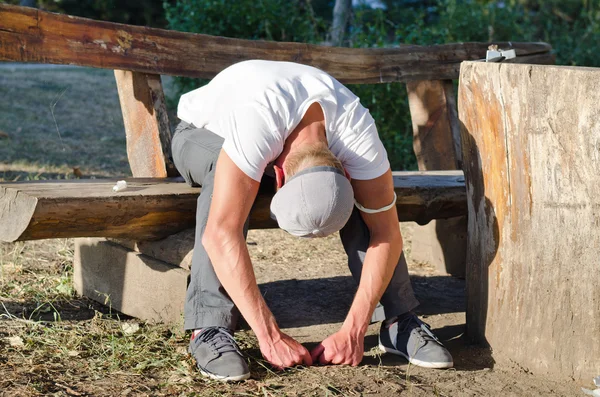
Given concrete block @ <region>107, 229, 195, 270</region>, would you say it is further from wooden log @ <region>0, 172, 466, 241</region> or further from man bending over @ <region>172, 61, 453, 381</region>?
man bending over @ <region>172, 61, 453, 381</region>

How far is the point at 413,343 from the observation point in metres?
3.10

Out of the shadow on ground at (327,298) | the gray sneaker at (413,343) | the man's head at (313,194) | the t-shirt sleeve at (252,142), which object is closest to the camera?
the man's head at (313,194)

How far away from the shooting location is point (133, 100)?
3736 millimetres

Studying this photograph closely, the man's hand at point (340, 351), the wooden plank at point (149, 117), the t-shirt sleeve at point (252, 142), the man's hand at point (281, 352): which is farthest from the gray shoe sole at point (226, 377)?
the wooden plank at point (149, 117)

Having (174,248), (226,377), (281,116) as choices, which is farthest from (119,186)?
(226,377)

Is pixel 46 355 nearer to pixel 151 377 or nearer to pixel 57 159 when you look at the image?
pixel 151 377

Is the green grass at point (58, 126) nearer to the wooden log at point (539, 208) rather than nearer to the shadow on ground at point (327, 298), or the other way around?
the shadow on ground at point (327, 298)

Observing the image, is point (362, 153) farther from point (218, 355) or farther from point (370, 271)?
point (218, 355)

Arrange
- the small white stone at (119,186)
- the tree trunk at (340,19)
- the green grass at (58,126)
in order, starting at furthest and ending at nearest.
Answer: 1. the tree trunk at (340,19)
2. the green grass at (58,126)
3. the small white stone at (119,186)

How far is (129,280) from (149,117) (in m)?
0.77

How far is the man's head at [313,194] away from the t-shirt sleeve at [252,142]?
0.08 meters

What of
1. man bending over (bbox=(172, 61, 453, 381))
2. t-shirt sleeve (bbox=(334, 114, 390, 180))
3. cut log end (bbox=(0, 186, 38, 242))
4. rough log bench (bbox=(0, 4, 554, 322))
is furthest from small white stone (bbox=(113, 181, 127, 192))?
t-shirt sleeve (bbox=(334, 114, 390, 180))

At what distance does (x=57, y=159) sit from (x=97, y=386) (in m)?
4.49

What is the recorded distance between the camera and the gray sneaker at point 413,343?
9.96ft
